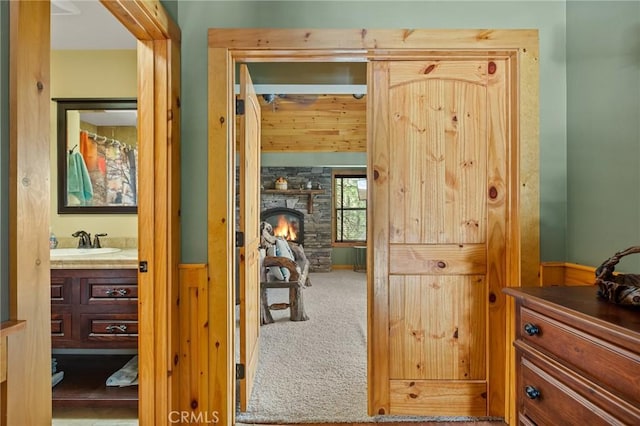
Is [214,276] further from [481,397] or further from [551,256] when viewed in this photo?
[551,256]

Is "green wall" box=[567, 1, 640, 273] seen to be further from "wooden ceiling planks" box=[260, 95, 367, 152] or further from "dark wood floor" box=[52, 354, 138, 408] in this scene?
"wooden ceiling planks" box=[260, 95, 367, 152]

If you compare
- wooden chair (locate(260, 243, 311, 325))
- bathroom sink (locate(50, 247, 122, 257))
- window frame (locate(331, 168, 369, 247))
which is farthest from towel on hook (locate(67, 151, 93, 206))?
window frame (locate(331, 168, 369, 247))

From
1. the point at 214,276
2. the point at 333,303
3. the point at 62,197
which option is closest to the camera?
the point at 214,276

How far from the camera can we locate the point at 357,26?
6.04ft

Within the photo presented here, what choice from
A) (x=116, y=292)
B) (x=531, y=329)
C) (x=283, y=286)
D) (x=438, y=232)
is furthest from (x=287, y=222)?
(x=531, y=329)

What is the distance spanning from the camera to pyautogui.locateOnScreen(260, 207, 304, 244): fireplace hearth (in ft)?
24.9

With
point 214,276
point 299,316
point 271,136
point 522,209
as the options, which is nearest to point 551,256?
point 522,209

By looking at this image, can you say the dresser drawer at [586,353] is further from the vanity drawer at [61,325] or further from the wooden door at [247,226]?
the vanity drawer at [61,325]

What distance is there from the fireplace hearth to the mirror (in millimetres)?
4881

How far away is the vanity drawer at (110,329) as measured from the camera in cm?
213

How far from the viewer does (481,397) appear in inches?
77.2

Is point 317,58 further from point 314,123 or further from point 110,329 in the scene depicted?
point 314,123

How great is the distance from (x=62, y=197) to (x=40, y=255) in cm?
213

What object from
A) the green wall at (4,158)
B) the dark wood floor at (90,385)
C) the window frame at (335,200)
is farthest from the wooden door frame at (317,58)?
the window frame at (335,200)
